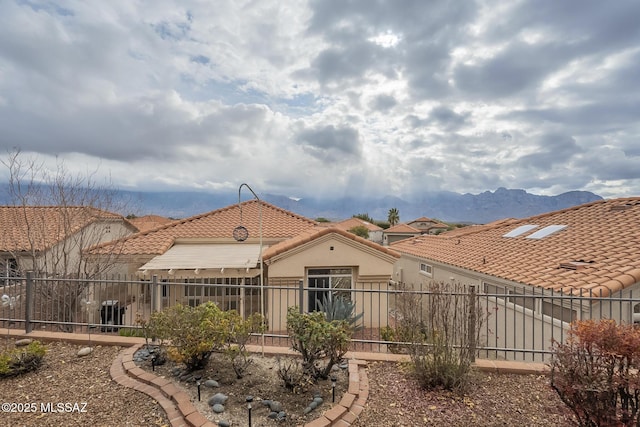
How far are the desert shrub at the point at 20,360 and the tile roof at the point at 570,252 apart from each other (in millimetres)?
15012

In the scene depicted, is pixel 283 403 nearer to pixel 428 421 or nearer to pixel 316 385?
pixel 316 385

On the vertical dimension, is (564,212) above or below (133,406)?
above

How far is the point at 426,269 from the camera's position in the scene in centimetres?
2509

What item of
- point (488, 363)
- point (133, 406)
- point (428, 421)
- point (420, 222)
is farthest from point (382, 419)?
point (420, 222)

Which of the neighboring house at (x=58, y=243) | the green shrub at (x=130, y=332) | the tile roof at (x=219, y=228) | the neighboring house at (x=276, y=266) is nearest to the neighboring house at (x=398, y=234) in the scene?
the tile roof at (x=219, y=228)

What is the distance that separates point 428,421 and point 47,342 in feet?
36.0

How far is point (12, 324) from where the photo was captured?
11.6 meters

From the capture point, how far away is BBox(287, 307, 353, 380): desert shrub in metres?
6.69

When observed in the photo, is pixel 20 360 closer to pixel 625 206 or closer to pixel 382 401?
pixel 382 401

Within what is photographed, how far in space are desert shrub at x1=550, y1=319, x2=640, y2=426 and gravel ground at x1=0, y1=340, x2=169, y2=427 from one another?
7022 mm

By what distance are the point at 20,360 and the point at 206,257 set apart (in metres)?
10.4

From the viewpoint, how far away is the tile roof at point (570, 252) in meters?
12.1

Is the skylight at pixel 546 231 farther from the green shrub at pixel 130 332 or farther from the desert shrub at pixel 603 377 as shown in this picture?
the green shrub at pixel 130 332

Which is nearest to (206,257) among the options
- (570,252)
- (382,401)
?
(382,401)
